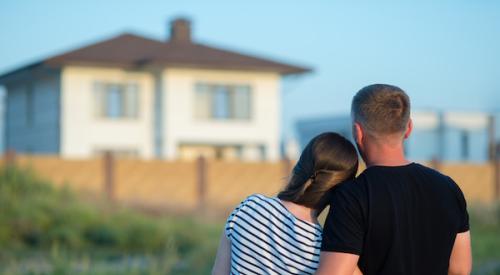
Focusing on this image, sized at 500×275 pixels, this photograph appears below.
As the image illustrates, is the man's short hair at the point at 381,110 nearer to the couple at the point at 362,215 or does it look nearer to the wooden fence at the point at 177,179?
the couple at the point at 362,215

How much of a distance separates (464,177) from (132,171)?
37.2 feet

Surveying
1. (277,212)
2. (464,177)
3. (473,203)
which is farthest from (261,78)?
(277,212)

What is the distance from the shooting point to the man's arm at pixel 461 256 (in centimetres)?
359

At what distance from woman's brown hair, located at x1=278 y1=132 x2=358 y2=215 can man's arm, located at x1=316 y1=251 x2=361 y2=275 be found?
0.34 metres

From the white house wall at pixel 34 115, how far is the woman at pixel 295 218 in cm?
3042

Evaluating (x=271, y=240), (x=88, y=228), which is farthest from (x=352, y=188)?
(x=88, y=228)

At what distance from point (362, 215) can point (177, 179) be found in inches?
874

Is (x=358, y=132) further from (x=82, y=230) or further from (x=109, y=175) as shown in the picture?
(x=109, y=175)

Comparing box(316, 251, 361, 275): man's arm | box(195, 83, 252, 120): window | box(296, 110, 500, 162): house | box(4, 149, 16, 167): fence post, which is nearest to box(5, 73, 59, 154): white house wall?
box(195, 83, 252, 120): window

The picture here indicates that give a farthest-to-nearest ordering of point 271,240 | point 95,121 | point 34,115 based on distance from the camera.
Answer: point 34,115, point 95,121, point 271,240

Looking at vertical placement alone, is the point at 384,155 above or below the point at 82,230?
above

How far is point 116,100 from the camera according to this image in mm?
33688

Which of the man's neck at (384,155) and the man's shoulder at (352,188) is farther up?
the man's neck at (384,155)

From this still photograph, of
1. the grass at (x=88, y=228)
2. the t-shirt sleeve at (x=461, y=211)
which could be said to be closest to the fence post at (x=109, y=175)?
the grass at (x=88, y=228)
